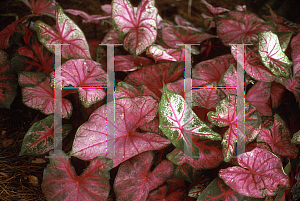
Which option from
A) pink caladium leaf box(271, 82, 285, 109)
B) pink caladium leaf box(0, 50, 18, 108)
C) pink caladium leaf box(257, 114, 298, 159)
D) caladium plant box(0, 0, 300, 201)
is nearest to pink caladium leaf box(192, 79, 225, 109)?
caladium plant box(0, 0, 300, 201)

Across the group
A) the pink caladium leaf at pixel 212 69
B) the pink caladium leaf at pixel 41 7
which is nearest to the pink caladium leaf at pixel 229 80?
the pink caladium leaf at pixel 212 69

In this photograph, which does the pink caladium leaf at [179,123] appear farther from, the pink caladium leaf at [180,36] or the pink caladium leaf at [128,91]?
the pink caladium leaf at [180,36]

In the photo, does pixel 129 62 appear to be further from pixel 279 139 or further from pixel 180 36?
pixel 279 139

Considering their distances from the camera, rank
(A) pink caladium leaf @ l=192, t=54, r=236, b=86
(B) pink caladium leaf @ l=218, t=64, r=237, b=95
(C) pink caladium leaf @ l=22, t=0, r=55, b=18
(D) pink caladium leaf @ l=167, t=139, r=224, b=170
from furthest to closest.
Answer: (C) pink caladium leaf @ l=22, t=0, r=55, b=18 → (A) pink caladium leaf @ l=192, t=54, r=236, b=86 → (B) pink caladium leaf @ l=218, t=64, r=237, b=95 → (D) pink caladium leaf @ l=167, t=139, r=224, b=170

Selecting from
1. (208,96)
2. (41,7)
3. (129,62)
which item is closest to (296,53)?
(208,96)

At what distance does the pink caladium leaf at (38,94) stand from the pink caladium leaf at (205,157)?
1.50ft

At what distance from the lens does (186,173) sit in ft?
2.67

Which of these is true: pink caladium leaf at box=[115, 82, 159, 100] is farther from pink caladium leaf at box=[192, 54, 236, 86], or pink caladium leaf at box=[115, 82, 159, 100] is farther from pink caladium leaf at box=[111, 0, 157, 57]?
pink caladium leaf at box=[192, 54, 236, 86]

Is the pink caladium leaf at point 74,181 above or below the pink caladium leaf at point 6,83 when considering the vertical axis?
below

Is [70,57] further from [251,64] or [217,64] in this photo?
[251,64]

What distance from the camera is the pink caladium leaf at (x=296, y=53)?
96cm

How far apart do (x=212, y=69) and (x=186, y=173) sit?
18.8 inches

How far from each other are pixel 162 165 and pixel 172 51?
502mm

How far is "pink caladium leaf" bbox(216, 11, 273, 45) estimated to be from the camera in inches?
41.3
